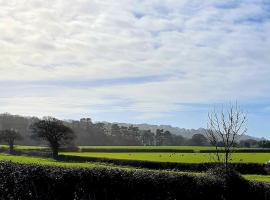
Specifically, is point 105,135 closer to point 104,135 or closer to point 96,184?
point 104,135

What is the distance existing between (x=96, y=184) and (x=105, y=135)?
121344 mm

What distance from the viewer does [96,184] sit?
23844 mm

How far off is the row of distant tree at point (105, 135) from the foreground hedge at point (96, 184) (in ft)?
364

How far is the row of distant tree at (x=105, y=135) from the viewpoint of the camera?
14249cm

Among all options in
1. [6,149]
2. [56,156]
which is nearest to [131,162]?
[56,156]

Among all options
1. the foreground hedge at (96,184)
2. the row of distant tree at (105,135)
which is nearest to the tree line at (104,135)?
the row of distant tree at (105,135)

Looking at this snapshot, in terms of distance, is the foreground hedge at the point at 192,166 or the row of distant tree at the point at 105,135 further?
the row of distant tree at the point at 105,135

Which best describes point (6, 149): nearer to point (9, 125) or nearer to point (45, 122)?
point (45, 122)

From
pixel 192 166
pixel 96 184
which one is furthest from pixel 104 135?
pixel 96 184

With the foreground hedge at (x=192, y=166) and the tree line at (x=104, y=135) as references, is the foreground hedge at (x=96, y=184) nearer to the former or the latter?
the foreground hedge at (x=192, y=166)

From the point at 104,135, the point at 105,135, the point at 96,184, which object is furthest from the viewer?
the point at 105,135

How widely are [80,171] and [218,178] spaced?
699cm

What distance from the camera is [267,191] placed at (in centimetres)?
2769

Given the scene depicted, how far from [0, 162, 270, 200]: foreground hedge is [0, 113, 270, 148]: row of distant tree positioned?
364 feet
